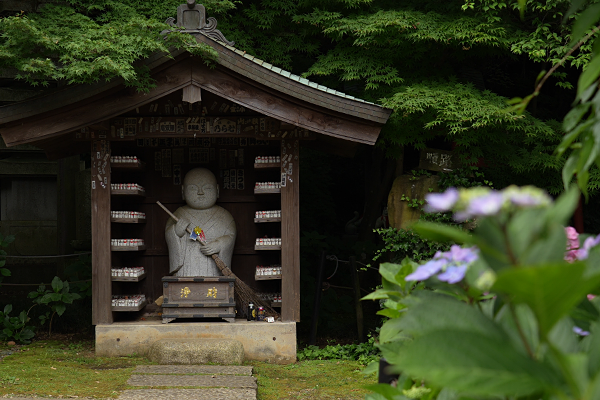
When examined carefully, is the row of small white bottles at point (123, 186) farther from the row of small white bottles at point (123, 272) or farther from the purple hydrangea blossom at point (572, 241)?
the purple hydrangea blossom at point (572, 241)

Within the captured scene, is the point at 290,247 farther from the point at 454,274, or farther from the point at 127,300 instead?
the point at 454,274

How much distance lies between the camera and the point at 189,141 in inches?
269

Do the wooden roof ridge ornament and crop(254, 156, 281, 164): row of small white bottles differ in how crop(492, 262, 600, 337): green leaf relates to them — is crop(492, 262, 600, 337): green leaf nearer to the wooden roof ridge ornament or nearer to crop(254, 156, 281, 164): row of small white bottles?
the wooden roof ridge ornament

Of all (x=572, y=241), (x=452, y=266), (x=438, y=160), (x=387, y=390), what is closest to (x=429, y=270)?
(x=452, y=266)

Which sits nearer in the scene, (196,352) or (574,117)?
(574,117)

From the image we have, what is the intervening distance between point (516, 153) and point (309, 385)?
11.3 ft

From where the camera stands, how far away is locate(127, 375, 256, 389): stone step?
4648mm

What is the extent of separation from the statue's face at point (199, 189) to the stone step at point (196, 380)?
2.12 meters

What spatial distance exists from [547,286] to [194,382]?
4.42 m

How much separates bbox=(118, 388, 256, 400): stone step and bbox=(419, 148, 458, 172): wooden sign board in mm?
3159

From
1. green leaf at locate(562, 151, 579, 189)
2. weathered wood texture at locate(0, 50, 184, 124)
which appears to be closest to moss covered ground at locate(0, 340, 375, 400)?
weathered wood texture at locate(0, 50, 184, 124)

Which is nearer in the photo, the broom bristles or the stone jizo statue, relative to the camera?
the broom bristles

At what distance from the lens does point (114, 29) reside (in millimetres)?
5164

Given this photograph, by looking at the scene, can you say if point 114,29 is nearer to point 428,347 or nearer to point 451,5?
point 451,5
